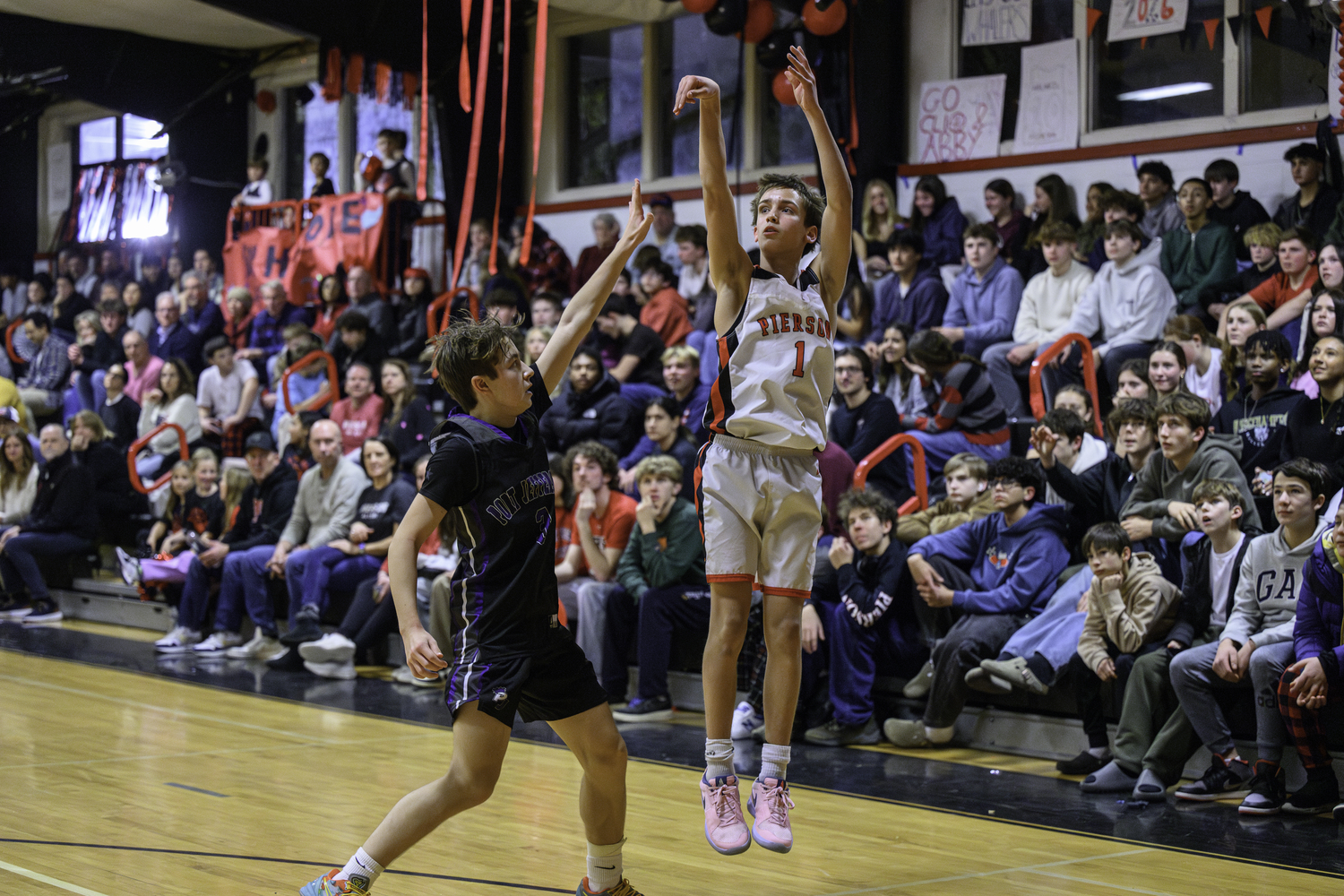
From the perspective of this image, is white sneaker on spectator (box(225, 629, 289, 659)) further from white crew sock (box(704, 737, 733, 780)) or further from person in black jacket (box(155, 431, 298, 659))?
white crew sock (box(704, 737, 733, 780))

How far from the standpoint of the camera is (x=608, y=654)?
6.51 m

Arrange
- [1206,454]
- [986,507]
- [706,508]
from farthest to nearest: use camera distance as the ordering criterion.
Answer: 1. [986,507]
2. [1206,454]
3. [706,508]

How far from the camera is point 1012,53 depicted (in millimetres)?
8852

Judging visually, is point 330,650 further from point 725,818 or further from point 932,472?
point 725,818

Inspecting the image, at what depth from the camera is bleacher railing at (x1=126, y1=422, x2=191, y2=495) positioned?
9.56 meters

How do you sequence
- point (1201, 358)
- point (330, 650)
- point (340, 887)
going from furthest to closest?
1. point (330, 650)
2. point (1201, 358)
3. point (340, 887)

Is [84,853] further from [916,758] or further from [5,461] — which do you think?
[5,461]

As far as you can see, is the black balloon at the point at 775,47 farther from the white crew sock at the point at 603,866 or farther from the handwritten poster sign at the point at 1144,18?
the white crew sock at the point at 603,866

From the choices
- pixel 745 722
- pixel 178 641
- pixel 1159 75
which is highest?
pixel 1159 75

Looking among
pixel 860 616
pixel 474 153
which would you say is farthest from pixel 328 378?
pixel 860 616

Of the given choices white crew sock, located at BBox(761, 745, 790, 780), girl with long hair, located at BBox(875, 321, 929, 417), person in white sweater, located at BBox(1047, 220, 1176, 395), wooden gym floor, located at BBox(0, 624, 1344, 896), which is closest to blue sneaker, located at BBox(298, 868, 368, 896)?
wooden gym floor, located at BBox(0, 624, 1344, 896)

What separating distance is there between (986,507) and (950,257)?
9.06ft

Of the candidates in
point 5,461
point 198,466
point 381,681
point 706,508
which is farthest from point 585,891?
point 5,461

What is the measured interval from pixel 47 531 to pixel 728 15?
5849 millimetres
